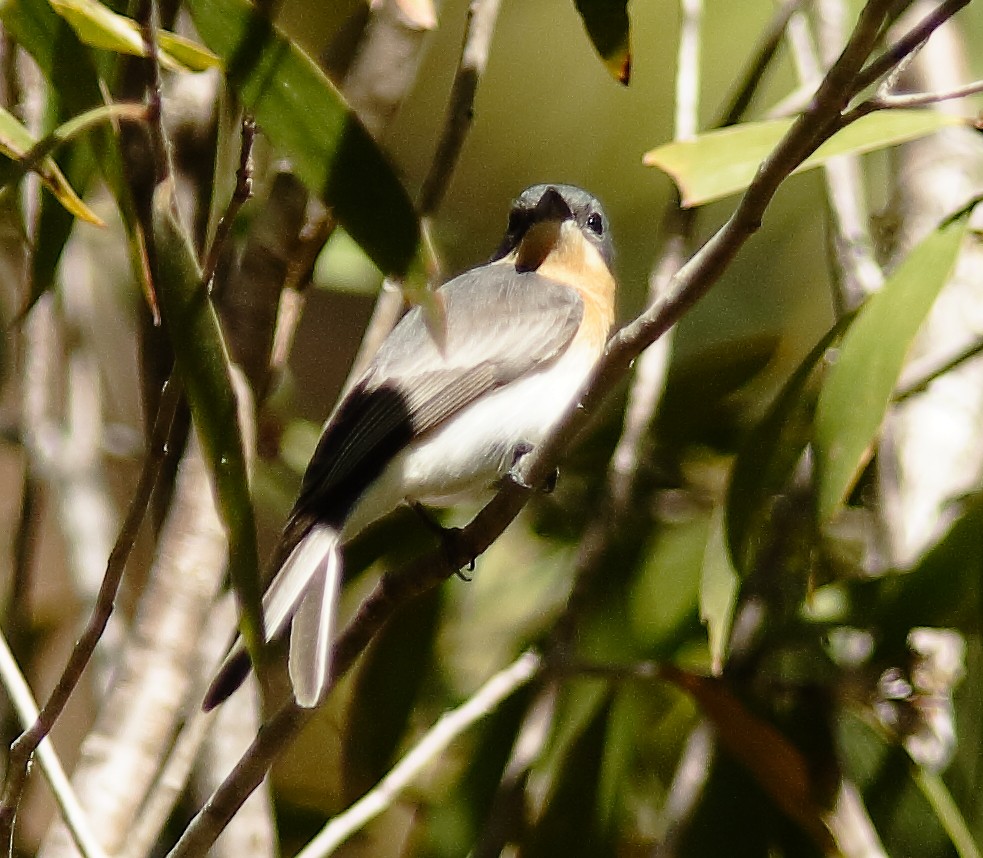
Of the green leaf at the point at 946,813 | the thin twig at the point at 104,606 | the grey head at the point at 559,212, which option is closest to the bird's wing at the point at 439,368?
the grey head at the point at 559,212

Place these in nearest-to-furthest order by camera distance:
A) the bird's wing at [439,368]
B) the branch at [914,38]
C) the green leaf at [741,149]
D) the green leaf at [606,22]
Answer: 1. the branch at [914,38]
2. the green leaf at [606,22]
3. the green leaf at [741,149]
4. the bird's wing at [439,368]

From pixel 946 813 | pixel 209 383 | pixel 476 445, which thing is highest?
pixel 209 383

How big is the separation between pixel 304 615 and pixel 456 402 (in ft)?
1.70

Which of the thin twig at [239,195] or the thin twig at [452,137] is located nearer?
the thin twig at [239,195]

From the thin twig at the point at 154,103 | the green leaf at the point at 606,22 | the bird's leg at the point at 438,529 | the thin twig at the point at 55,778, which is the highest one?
the thin twig at the point at 154,103

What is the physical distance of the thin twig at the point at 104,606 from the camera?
971 millimetres

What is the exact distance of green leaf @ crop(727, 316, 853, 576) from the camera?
1447 mm

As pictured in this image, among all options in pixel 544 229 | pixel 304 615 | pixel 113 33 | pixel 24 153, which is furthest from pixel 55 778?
pixel 544 229

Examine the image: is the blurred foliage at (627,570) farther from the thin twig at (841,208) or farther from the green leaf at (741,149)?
the thin twig at (841,208)

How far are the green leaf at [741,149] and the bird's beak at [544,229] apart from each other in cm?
84

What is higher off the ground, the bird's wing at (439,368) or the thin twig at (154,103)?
the thin twig at (154,103)

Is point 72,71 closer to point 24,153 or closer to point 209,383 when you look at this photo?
point 24,153

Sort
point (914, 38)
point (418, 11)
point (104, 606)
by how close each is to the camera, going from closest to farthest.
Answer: point (914, 38) → point (104, 606) → point (418, 11)

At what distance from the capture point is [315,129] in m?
1.05
